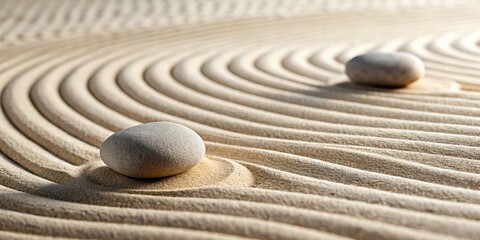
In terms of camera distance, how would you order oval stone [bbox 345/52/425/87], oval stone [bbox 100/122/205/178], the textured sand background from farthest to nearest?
oval stone [bbox 345/52/425/87] < oval stone [bbox 100/122/205/178] < the textured sand background

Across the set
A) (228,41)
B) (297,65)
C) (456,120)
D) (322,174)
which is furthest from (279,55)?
(322,174)

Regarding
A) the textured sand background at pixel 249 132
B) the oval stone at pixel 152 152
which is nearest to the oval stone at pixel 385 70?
the textured sand background at pixel 249 132

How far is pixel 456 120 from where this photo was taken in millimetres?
2490

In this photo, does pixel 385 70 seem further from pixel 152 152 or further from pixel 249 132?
pixel 152 152

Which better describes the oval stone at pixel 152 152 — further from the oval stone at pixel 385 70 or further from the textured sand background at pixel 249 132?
the oval stone at pixel 385 70

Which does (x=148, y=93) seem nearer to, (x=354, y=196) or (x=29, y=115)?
(x=29, y=115)

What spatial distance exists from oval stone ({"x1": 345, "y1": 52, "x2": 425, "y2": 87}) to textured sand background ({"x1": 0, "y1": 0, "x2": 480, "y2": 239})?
0.23 feet

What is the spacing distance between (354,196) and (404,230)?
0.82 ft

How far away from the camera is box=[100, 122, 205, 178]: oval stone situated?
1.92 meters

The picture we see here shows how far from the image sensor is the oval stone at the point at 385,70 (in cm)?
307

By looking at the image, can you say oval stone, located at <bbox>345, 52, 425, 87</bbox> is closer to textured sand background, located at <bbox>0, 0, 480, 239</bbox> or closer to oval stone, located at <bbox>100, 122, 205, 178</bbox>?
textured sand background, located at <bbox>0, 0, 480, 239</bbox>

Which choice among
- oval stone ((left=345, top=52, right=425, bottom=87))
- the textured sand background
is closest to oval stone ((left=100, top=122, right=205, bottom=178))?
the textured sand background

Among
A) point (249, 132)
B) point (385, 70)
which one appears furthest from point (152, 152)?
point (385, 70)

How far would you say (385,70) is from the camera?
3.08 m
